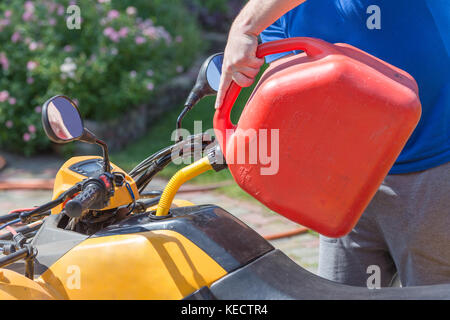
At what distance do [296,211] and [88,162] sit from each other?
28.7 inches

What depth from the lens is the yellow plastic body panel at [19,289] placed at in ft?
3.83

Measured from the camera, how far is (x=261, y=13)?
115 cm

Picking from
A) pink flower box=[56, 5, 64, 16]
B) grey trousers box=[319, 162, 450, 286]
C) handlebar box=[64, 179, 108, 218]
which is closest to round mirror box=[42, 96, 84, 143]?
handlebar box=[64, 179, 108, 218]

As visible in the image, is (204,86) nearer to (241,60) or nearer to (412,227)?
(241,60)

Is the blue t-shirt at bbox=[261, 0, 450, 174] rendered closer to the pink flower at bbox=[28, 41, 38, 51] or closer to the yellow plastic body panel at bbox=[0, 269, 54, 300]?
the yellow plastic body panel at bbox=[0, 269, 54, 300]

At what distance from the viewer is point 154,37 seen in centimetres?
631

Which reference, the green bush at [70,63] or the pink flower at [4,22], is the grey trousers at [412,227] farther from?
the pink flower at [4,22]

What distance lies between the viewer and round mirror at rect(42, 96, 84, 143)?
1.35 m

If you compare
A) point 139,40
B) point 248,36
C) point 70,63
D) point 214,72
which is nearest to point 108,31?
point 139,40

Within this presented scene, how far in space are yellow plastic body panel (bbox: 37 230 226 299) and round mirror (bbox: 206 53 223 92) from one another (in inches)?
18.8

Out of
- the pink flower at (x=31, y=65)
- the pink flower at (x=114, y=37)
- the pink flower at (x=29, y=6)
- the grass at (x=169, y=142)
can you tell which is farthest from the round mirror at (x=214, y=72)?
the pink flower at (x=29, y=6)

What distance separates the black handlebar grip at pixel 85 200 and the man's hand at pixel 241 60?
0.41 meters

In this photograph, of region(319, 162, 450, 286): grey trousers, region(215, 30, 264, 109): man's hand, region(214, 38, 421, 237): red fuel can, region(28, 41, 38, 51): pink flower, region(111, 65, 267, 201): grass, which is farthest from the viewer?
region(28, 41, 38, 51): pink flower
